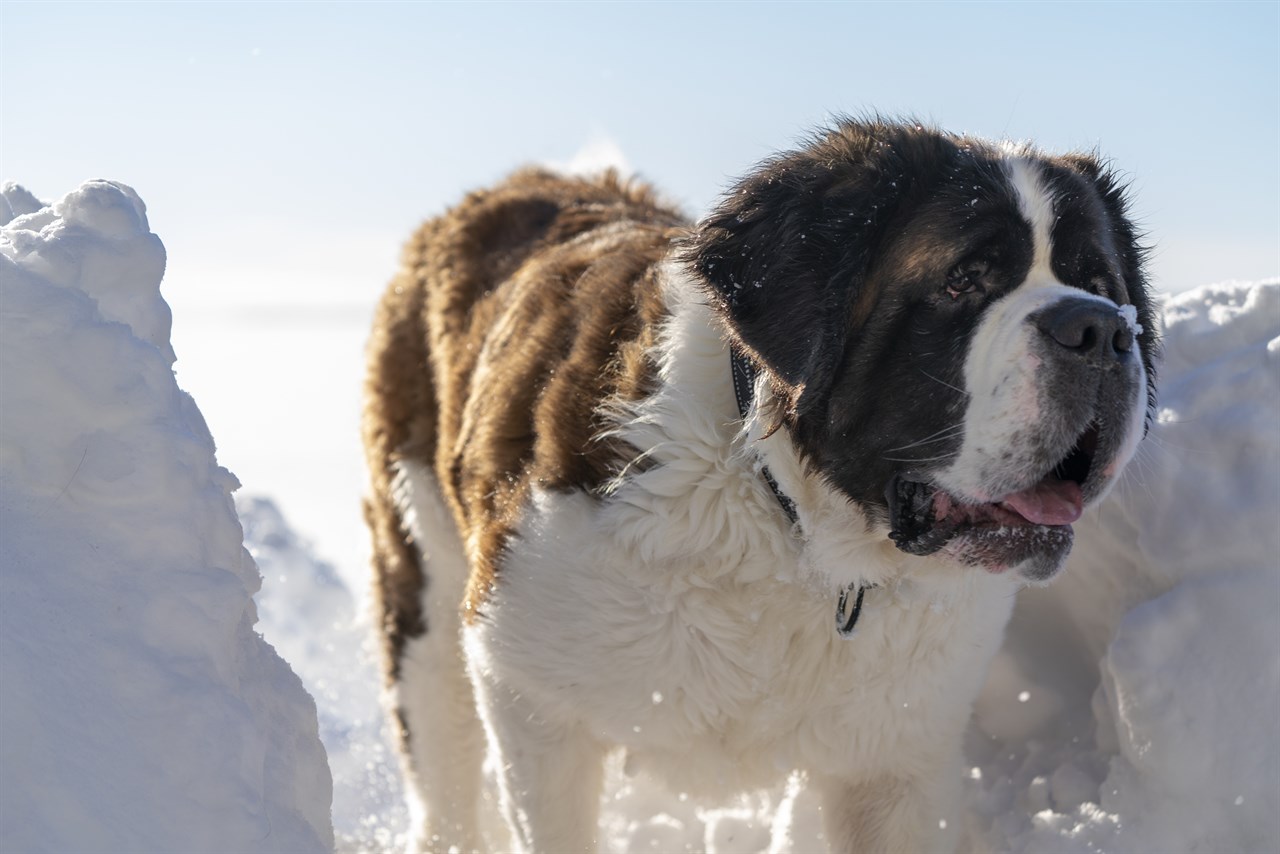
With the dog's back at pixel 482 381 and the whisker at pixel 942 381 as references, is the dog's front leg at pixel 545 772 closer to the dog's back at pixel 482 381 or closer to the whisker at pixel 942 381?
the dog's back at pixel 482 381

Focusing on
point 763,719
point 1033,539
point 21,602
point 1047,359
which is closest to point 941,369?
point 1047,359

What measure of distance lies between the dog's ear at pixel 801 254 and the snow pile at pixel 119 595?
44.8 inches

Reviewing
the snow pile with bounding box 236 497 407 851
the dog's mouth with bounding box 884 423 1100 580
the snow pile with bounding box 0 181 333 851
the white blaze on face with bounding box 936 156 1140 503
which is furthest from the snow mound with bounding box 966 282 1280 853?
the snow pile with bounding box 236 497 407 851

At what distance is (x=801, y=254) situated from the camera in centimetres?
265

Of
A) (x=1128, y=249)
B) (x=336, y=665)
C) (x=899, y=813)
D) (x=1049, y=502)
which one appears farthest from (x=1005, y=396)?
(x=336, y=665)

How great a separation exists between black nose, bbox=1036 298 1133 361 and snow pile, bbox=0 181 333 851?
1637mm

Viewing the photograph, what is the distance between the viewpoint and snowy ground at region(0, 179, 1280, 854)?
2188 mm

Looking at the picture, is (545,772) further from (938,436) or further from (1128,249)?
(1128,249)

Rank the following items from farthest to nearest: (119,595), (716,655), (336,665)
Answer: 1. (336,665)
2. (716,655)
3. (119,595)

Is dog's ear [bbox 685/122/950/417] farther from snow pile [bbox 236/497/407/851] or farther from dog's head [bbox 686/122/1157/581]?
snow pile [bbox 236/497/407/851]

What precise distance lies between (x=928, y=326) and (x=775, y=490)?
488mm

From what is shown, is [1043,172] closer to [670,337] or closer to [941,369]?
[941,369]

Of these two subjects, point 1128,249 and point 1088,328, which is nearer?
point 1088,328

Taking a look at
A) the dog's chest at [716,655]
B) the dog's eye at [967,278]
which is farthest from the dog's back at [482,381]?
the dog's eye at [967,278]
